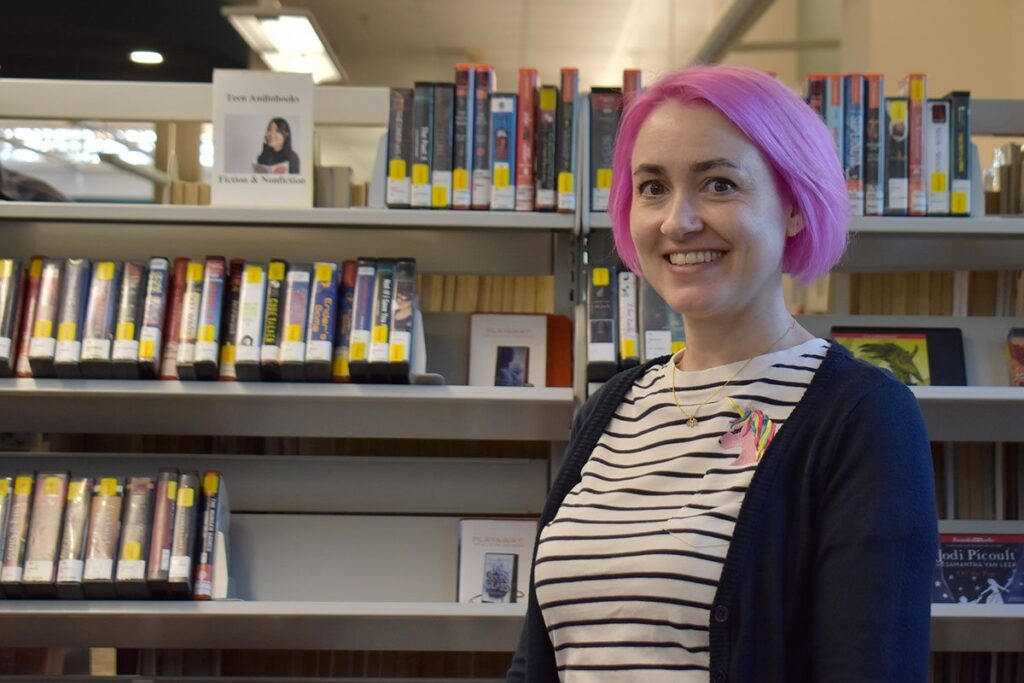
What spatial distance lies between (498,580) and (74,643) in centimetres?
109

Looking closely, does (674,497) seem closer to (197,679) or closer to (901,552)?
(901,552)

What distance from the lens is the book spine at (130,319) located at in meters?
2.55

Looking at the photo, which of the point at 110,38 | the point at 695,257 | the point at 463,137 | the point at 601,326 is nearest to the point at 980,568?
the point at 601,326

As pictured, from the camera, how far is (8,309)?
2592 mm

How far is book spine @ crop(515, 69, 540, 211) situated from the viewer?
2609 mm

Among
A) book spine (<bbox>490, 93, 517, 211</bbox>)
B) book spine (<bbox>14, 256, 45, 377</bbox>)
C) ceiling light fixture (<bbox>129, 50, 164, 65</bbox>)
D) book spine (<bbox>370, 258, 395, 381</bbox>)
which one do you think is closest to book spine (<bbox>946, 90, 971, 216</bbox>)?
book spine (<bbox>490, 93, 517, 211</bbox>)

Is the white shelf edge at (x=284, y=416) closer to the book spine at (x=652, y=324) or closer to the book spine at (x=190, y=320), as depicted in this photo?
the book spine at (x=190, y=320)

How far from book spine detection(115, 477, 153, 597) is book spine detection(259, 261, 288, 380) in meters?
0.39

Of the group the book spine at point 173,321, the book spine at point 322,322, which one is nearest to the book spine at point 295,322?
the book spine at point 322,322

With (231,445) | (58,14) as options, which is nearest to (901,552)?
(231,445)

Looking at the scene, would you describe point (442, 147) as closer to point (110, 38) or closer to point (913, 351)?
point (913, 351)

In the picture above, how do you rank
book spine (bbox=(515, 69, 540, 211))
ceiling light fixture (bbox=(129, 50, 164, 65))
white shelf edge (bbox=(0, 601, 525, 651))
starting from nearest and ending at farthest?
white shelf edge (bbox=(0, 601, 525, 651)), book spine (bbox=(515, 69, 540, 211)), ceiling light fixture (bbox=(129, 50, 164, 65))

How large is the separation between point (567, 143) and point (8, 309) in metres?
1.35

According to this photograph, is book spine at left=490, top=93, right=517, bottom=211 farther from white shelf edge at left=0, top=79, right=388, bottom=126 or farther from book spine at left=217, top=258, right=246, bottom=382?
book spine at left=217, top=258, right=246, bottom=382
